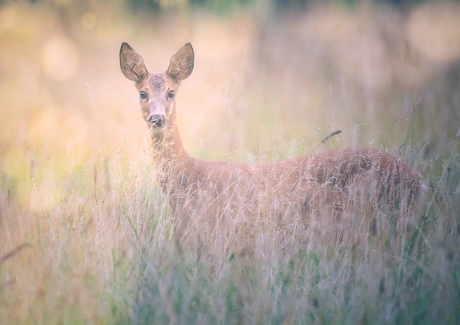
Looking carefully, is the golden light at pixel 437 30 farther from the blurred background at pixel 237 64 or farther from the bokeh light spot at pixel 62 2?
the bokeh light spot at pixel 62 2

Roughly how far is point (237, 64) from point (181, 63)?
13.9ft

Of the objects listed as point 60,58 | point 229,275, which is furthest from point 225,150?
point 60,58

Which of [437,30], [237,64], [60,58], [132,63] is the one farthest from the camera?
[60,58]

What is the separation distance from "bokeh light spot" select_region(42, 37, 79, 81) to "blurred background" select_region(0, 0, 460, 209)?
2 centimetres

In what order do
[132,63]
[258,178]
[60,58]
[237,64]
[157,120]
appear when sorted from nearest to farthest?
[157,120], [258,178], [132,63], [237,64], [60,58]

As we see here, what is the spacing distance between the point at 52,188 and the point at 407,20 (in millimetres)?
7578

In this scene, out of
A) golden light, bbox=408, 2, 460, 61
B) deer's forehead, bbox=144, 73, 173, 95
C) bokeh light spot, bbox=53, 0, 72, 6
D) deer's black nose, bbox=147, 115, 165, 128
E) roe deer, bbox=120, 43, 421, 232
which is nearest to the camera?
roe deer, bbox=120, 43, 421, 232

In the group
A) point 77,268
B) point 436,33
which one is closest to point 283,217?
point 77,268

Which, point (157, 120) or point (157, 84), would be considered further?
point (157, 84)

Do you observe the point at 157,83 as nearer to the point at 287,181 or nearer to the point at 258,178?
the point at 258,178

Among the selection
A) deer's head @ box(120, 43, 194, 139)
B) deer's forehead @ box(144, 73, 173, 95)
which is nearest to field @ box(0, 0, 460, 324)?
deer's head @ box(120, 43, 194, 139)

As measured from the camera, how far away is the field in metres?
2.28

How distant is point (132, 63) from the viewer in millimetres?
4352

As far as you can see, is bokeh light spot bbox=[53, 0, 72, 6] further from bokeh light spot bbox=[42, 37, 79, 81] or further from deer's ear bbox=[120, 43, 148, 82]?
deer's ear bbox=[120, 43, 148, 82]
